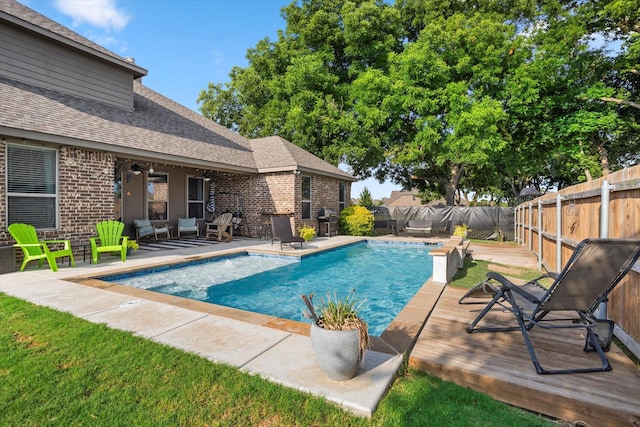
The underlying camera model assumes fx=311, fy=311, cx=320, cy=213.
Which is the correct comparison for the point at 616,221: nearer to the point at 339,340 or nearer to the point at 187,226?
the point at 339,340

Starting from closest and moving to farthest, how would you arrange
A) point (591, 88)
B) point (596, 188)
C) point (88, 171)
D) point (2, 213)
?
point (596, 188) → point (2, 213) → point (88, 171) → point (591, 88)

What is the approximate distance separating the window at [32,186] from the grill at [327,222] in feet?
28.8

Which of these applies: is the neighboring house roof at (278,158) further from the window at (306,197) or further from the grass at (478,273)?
the grass at (478,273)

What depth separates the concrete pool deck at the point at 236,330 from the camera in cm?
223

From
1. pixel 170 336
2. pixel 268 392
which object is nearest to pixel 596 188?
pixel 268 392

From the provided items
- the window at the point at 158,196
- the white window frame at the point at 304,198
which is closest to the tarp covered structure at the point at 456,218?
the white window frame at the point at 304,198

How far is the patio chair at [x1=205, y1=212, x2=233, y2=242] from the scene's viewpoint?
11469 mm

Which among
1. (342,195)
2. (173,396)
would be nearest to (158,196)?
(342,195)

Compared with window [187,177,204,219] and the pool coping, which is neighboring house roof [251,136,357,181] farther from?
the pool coping

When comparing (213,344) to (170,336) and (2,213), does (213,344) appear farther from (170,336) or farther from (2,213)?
(2,213)

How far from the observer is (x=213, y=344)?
2852 mm

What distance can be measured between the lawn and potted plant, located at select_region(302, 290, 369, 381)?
0.80 feet

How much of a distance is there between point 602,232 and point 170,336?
14.5ft

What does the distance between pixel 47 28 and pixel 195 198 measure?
680 cm
